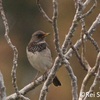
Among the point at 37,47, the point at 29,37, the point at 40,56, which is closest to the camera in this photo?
the point at 40,56

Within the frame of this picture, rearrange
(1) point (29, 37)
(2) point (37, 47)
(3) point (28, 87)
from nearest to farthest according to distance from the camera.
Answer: (3) point (28, 87) → (2) point (37, 47) → (1) point (29, 37)

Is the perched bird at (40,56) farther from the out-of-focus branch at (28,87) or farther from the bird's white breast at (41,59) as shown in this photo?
the out-of-focus branch at (28,87)

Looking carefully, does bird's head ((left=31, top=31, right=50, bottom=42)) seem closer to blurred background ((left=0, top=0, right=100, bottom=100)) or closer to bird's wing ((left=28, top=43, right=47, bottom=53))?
bird's wing ((left=28, top=43, right=47, bottom=53))

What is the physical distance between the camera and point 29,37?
1845cm

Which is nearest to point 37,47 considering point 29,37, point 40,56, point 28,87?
point 40,56

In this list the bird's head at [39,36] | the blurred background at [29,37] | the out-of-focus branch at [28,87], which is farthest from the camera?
the blurred background at [29,37]

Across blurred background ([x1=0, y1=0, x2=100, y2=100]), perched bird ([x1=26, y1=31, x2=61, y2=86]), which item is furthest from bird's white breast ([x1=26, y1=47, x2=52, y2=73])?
blurred background ([x1=0, y1=0, x2=100, y2=100])

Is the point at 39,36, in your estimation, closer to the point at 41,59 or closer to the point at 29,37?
the point at 41,59

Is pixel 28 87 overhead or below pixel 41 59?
below

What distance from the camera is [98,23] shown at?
553cm

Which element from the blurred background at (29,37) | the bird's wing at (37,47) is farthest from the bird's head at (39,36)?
the blurred background at (29,37)

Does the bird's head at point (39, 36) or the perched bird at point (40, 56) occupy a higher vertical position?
the bird's head at point (39, 36)

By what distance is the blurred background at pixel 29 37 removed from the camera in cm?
1608

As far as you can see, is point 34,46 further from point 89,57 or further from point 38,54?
point 89,57
